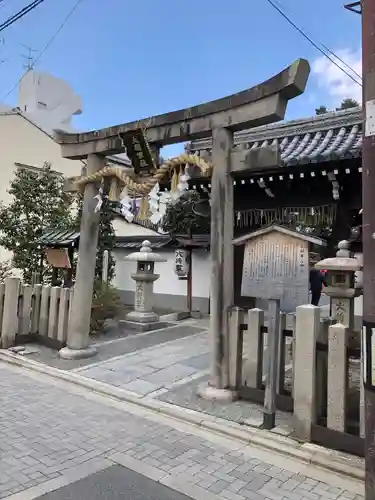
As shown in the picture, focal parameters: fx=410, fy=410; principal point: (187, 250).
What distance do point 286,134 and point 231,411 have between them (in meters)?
7.93

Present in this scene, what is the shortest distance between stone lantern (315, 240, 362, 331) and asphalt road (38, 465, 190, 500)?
471 cm

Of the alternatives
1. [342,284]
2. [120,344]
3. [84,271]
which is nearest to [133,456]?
[84,271]

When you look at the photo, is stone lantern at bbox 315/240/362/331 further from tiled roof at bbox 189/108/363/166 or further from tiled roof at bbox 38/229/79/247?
tiled roof at bbox 38/229/79/247

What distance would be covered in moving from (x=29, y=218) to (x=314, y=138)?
→ 8.07 m

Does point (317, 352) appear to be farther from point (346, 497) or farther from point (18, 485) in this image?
point (18, 485)

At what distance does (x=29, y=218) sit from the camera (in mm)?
11828

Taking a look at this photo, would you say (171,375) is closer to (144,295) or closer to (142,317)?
(142,317)

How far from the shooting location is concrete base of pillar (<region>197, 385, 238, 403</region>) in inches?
213

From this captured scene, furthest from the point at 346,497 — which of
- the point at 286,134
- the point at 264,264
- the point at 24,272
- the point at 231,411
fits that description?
the point at 24,272

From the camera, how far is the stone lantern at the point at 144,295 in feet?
35.9

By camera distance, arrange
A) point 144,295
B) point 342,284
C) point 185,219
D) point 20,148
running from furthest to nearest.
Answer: point 20,148
point 185,219
point 144,295
point 342,284

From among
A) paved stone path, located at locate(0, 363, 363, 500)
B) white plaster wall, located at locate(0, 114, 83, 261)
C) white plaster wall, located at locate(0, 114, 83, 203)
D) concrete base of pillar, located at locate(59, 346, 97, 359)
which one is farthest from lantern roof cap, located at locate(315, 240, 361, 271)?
white plaster wall, located at locate(0, 114, 83, 203)

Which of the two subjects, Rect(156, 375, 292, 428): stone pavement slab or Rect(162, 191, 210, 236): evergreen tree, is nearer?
Rect(156, 375, 292, 428): stone pavement slab

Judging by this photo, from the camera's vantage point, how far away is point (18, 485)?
3.48 m
